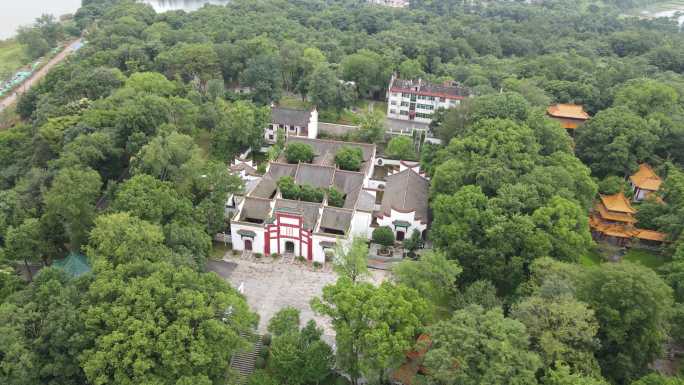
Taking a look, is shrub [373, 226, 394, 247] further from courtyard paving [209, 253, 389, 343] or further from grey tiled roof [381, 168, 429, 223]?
courtyard paving [209, 253, 389, 343]

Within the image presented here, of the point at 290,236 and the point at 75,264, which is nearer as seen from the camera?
the point at 75,264

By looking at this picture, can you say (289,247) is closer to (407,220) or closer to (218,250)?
(218,250)

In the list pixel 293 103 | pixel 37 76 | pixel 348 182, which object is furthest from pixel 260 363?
pixel 37 76

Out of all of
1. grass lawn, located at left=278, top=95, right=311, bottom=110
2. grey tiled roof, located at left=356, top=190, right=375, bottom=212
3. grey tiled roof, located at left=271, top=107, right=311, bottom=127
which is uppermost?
grey tiled roof, located at left=271, top=107, right=311, bottom=127

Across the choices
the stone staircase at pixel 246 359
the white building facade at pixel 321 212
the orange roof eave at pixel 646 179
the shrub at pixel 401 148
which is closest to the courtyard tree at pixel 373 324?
the stone staircase at pixel 246 359

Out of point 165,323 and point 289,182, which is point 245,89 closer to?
point 289,182

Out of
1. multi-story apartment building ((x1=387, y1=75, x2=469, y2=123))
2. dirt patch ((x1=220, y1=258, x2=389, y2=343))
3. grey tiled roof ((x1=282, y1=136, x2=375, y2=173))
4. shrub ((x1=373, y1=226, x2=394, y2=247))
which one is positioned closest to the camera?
dirt patch ((x1=220, y1=258, x2=389, y2=343))

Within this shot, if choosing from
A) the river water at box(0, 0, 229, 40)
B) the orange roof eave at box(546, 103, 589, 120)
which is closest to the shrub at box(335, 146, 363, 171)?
the orange roof eave at box(546, 103, 589, 120)
